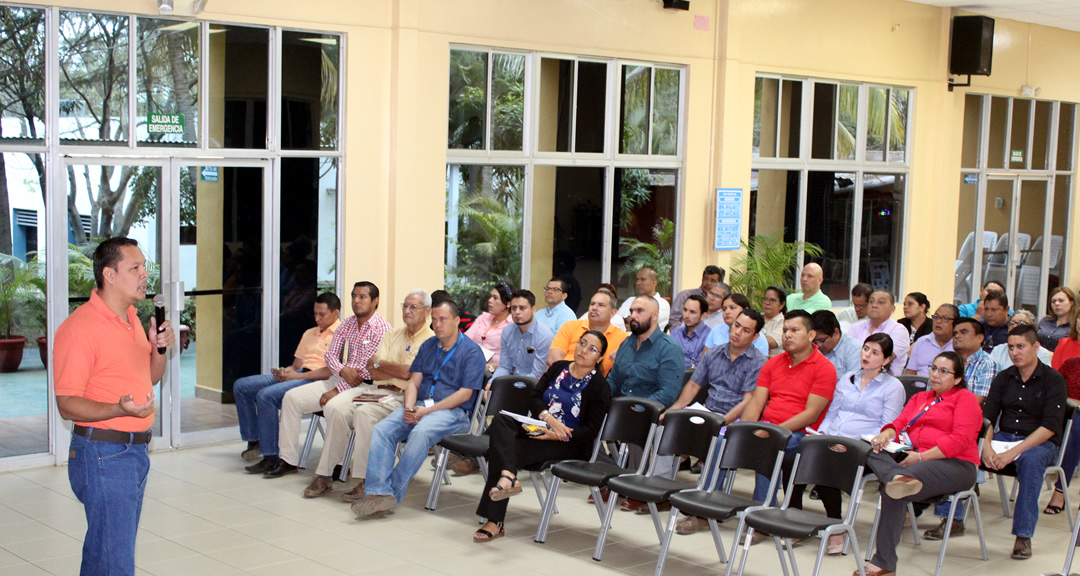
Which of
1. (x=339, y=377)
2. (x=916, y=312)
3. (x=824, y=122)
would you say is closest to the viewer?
(x=339, y=377)

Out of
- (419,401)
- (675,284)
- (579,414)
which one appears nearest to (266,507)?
(419,401)

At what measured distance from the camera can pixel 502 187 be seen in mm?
10164

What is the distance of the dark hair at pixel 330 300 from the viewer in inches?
329

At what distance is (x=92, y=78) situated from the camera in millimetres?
7965

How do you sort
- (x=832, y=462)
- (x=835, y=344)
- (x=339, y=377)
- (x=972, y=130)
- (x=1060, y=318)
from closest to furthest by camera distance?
(x=832, y=462), (x=835, y=344), (x=339, y=377), (x=1060, y=318), (x=972, y=130)

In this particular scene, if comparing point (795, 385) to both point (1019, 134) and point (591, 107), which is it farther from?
point (1019, 134)

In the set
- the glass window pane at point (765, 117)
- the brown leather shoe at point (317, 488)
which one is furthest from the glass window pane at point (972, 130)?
the brown leather shoe at point (317, 488)

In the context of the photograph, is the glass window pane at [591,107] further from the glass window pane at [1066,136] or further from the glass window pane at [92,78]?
the glass window pane at [1066,136]

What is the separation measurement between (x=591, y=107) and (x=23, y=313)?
17.8 ft

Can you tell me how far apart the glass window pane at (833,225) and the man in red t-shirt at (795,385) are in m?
5.91

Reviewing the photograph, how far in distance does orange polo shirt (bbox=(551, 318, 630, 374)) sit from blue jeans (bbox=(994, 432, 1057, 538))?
285cm

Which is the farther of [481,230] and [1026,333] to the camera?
[481,230]

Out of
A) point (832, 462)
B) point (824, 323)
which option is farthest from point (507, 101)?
point (832, 462)

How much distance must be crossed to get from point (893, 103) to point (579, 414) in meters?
7.98
